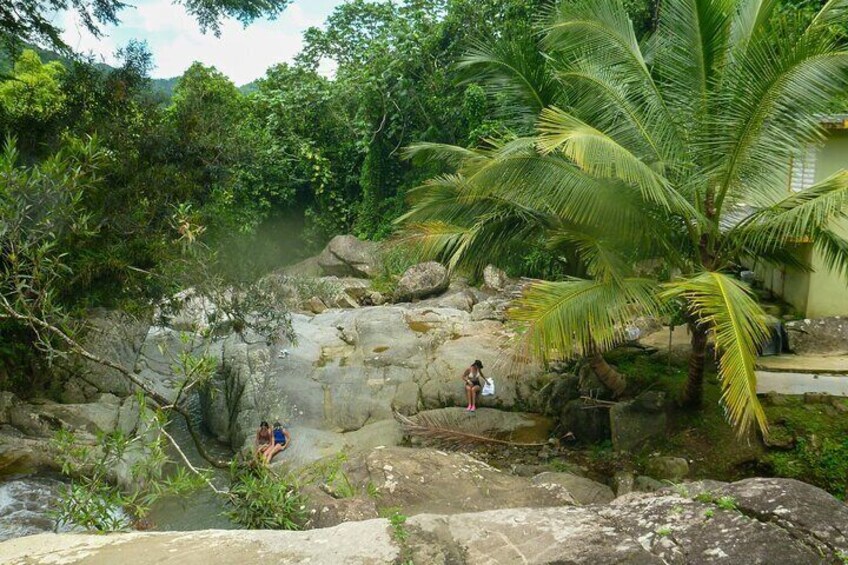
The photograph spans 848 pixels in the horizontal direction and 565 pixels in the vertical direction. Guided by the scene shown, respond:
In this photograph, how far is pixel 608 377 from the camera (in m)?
11.5

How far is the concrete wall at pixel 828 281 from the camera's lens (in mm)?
13227

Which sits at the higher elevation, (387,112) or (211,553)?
(387,112)

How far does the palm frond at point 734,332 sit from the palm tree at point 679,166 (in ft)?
0.08

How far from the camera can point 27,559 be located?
400 centimetres

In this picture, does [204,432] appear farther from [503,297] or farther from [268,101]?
[268,101]

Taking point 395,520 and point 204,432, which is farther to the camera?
point 204,432

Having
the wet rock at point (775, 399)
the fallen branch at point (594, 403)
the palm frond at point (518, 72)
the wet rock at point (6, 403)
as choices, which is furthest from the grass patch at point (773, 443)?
the wet rock at point (6, 403)

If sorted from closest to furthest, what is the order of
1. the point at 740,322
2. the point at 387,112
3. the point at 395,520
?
the point at 395,520, the point at 740,322, the point at 387,112

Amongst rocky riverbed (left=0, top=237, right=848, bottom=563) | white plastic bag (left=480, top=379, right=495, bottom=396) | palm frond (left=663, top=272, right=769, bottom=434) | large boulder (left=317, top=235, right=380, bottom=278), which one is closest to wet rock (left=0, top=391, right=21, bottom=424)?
rocky riverbed (left=0, top=237, right=848, bottom=563)

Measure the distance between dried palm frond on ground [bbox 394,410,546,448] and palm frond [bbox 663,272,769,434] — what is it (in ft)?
15.6

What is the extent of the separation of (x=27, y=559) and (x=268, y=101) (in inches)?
945

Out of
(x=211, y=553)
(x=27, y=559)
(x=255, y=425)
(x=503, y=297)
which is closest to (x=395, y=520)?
(x=211, y=553)

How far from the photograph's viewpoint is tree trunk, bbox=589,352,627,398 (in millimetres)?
11375

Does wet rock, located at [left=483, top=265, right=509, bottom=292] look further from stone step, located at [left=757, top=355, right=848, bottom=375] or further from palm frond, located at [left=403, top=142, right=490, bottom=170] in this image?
stone step, located at [left=757, top=355, right=848, bottom=375]
